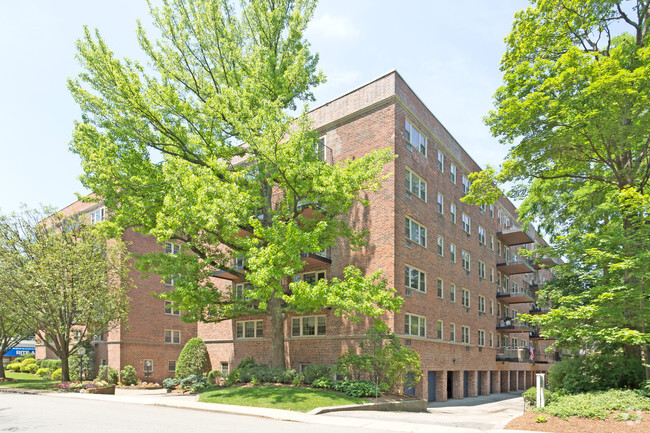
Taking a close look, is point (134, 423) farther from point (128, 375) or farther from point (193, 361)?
point (128, 375)

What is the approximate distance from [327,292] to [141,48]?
14537 millimetres

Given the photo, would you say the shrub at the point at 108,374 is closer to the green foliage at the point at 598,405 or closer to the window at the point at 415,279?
the window at the point at 415,279

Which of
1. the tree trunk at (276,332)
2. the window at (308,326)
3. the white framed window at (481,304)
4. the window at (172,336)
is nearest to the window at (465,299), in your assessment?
the white framed window at (481,304)

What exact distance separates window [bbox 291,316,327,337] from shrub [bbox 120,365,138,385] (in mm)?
16044

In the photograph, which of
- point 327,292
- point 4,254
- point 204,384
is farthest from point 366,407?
point 4,254

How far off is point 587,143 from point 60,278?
98.6 feet

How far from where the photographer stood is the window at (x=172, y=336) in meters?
40.4

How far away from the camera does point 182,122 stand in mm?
21953

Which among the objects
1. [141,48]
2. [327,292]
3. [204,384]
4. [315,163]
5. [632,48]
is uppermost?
[141,48]

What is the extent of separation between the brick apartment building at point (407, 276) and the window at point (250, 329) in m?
0.06

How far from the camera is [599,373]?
17.3 metres

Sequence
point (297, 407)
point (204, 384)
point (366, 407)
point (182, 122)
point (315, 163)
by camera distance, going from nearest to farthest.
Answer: point (297, 407) → point (366, 407) → point (315, 163) → point (182, 122) → point (204, 384)

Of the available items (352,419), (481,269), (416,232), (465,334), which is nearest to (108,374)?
(416,232)

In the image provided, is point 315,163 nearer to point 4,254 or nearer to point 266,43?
point 266,43
